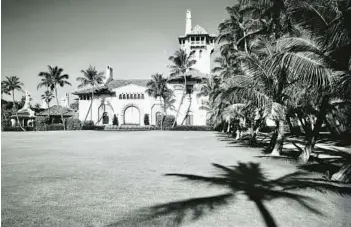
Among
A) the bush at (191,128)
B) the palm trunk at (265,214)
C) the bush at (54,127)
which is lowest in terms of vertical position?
the palm trunk at (265,214)

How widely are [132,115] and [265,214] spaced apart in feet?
136

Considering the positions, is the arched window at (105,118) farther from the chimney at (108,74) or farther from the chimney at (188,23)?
the chimney at (188,23)

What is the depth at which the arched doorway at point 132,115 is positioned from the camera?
147ft

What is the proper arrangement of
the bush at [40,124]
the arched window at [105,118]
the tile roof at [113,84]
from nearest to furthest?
the bush at [40,124] → the tile roof at [113,84] → the arched window at [105,118]

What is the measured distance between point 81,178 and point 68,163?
3.02m

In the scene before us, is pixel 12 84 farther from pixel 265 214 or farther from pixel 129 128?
pixel 265 214

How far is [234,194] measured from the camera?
6.23 metres

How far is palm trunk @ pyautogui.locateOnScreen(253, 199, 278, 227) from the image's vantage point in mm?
4570

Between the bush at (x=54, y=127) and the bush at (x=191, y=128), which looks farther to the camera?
the bush at (x=54, y=127)

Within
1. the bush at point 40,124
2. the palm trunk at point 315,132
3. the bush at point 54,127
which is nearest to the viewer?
the palm trunk at point 315,132

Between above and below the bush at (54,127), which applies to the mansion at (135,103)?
above

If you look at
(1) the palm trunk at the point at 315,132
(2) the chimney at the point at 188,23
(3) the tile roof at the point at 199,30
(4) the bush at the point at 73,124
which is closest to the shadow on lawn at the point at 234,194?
(1) the palm trunk at the point at 315,132

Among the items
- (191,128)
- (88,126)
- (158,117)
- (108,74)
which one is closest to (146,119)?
(158,117)

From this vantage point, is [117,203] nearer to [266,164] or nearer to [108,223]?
[108,223]
